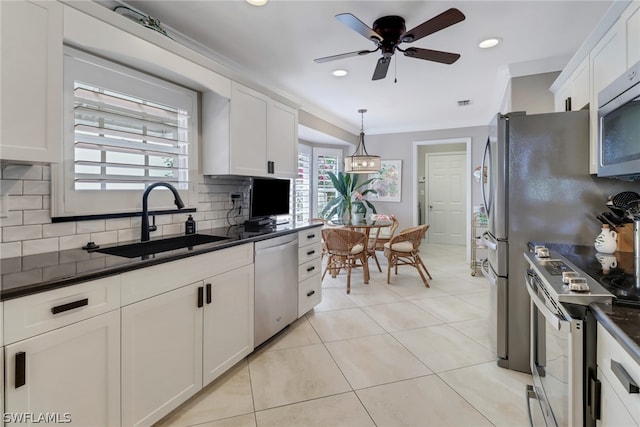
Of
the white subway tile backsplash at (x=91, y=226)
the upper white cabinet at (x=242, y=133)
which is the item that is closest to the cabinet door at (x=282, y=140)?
the upper white cabinet at (x=242, y=133)

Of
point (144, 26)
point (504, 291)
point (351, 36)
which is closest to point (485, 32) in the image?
point (351, 36)

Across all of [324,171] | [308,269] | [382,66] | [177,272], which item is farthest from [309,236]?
[324,171]

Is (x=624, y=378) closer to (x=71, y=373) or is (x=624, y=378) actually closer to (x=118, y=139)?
(x=71, y=373)

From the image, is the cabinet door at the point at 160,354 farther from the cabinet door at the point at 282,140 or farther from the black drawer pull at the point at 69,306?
the cabinet door at the point at 282,140

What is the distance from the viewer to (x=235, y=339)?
2.08m

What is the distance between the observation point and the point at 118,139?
6.37 ft

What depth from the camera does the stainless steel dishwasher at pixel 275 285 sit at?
2.30m

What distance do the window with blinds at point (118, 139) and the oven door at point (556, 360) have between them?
7.80 feet

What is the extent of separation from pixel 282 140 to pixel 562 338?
262 cm

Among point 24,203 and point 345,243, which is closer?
point 24,203

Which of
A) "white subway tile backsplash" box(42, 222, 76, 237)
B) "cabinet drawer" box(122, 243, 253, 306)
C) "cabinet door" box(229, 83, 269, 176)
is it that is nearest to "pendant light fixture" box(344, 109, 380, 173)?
"cabinet door" box(229, 83, 269, 176)

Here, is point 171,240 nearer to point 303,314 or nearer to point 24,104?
point 24,104

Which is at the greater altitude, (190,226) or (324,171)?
(324,171)

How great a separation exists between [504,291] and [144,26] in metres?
2.95
